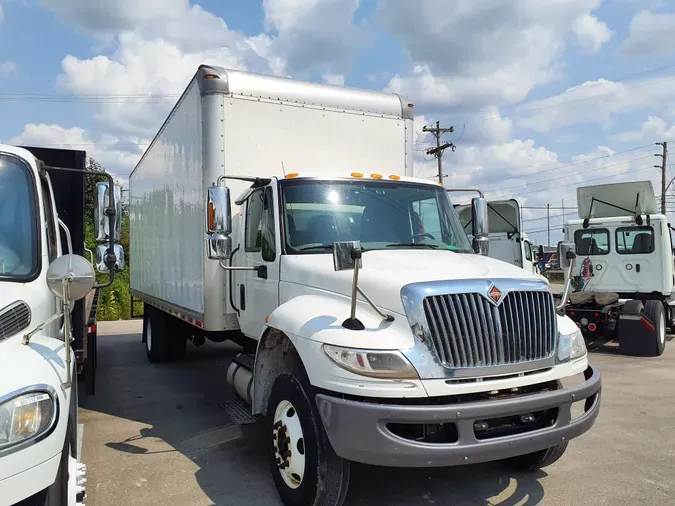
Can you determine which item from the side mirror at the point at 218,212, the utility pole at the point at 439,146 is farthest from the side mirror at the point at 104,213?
the utility pole at the point at 439,146

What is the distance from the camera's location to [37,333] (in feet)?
11.4

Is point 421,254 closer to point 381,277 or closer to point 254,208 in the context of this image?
point 381,277

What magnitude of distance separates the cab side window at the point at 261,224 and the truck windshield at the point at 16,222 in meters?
1.83

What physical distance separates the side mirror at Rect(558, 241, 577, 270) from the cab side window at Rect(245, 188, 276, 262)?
2462 millimetres

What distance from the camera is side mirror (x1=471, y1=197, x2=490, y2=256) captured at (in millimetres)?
5406

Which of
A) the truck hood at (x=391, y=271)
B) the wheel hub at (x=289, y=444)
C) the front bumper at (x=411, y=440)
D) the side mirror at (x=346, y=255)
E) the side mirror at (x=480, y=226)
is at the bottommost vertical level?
the wheel hub at (x=289, y=444)

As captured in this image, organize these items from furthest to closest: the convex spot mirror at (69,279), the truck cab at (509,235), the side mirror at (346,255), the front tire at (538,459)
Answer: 1. the truck cab at (509,235)
2. the front tire at (538,459)
3. the side mirror at (346,255)
4. the convex spot mirror at (69,279)

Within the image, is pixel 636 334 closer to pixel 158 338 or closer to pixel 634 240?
pixel 634 240

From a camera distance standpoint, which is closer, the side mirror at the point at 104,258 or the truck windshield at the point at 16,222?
the truck windshield at the point at 16,222

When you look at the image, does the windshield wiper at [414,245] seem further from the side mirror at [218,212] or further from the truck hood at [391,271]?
the side mirror at [218,212]

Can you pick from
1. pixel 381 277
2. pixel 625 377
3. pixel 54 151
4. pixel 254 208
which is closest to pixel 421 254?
pixel 381 277

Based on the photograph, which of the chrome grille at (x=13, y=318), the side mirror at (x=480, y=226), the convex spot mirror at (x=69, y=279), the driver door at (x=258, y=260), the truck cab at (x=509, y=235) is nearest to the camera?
the convex spot mirror at (x=69, y=279)

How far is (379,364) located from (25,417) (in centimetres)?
183

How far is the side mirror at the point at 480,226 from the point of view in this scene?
5.41 meters
